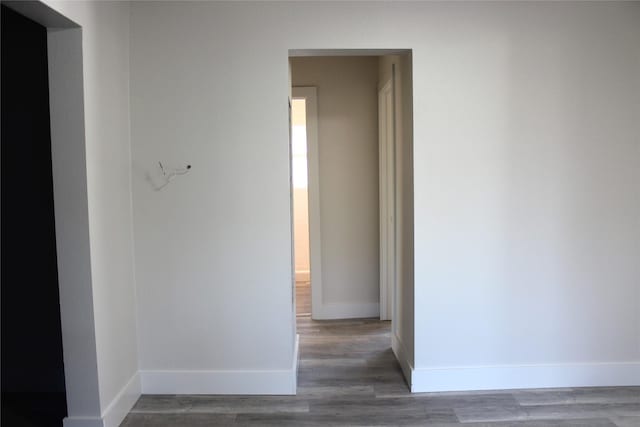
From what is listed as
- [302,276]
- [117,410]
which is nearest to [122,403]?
[117,410]

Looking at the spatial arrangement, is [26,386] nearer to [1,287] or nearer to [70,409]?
[70,409]

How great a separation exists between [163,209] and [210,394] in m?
1.11

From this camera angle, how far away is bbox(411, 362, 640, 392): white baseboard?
2670 millimetres

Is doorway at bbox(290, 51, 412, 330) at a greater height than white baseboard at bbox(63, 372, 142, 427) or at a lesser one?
greater

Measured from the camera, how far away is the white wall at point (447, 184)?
2.55 metres

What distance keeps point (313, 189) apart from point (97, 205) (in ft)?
6.84

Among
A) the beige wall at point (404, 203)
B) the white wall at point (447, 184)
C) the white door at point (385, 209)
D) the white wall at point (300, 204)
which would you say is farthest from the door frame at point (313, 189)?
the white wall at point (300, 204)

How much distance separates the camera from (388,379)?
2850mm

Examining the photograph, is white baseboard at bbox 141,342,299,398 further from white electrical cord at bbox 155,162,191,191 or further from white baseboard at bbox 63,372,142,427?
white electrical cord at bbox 155,162,191,191

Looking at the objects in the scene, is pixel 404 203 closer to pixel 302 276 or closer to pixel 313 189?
pixel 313 189

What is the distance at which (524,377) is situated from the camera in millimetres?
2697

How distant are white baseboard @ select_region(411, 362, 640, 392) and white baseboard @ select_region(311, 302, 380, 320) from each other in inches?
→ 56.9

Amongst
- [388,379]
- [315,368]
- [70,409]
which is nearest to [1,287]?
[70,409]

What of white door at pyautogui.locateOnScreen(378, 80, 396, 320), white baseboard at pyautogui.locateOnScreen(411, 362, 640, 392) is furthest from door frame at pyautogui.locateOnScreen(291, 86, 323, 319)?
white baseboard at pyautogui.locateOnScreen(411, 362, 640, 392)
